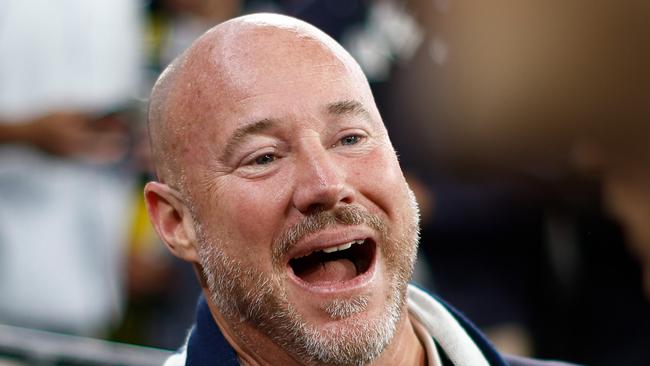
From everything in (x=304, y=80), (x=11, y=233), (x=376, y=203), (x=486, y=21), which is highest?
(x=304, y=80)

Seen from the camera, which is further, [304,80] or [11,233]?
[11,233]

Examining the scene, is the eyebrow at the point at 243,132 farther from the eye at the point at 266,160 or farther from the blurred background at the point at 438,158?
the blurred background at the point at 438,158

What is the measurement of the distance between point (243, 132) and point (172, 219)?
27 cm

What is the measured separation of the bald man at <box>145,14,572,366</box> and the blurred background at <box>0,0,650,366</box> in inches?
65.8

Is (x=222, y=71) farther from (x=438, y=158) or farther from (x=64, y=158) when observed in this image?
(x=438, y=158)

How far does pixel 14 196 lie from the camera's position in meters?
3.73

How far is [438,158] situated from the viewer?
3.99 meters

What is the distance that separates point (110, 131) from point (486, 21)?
1403 mm

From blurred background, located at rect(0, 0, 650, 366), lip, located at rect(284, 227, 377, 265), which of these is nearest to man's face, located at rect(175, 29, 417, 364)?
lip, located at rect(284, 227, 377, 265)

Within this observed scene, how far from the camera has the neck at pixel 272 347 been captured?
76.0 inches

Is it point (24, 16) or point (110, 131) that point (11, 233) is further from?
point (24, 16)

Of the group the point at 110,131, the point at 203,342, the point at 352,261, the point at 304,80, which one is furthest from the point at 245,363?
the point at 110,131

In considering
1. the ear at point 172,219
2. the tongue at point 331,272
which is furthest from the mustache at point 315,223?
the ear at point 172,219

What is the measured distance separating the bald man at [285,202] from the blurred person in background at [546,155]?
164cm
